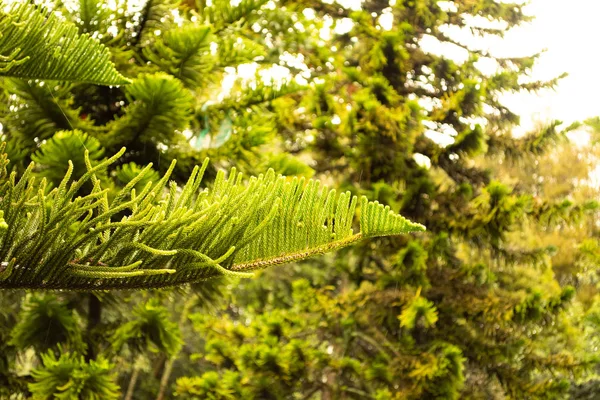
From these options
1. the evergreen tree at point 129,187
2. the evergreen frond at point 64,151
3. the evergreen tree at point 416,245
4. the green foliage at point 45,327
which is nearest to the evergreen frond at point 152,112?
the evergreen tree at point 129,187

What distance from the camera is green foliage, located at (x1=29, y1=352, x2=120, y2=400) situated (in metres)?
2.01

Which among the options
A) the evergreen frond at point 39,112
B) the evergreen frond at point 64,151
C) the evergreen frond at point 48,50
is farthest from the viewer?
the evergreen frond at point 39,112

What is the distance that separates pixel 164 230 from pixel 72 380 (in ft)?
3.90

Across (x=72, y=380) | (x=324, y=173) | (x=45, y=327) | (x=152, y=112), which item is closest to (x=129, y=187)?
(x=152, y=112)

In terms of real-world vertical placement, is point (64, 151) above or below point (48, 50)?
below

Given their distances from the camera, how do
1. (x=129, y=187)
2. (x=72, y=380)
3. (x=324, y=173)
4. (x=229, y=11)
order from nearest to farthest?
(x=129, y=187), (x=72, y=380), (x=229, y=11), (x=324, y=173)

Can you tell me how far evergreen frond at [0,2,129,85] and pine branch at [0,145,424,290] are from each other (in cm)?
45

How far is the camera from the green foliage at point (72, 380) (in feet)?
6.59

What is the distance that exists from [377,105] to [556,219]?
2129mm

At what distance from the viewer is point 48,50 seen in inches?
61.1

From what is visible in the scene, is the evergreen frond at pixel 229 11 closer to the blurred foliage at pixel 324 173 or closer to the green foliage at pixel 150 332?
the blurred foliage at pixel 324 173

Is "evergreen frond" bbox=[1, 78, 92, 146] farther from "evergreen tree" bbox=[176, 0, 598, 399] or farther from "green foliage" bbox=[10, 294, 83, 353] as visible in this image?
"evergreen tree" bbox=[176, 0, 598, 399]

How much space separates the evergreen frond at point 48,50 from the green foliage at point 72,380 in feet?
3.63

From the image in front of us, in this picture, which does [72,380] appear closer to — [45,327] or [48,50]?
[45,327]
